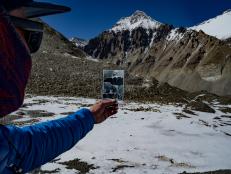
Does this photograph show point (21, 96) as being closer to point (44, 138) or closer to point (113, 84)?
point (44, 138)

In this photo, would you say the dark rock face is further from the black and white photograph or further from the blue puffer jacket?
the blue puffer jacket

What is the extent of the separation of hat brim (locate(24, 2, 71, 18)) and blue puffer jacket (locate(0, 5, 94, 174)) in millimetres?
188

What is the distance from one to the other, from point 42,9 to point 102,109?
2.72ft

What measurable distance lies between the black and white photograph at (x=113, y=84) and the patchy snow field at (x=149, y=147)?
17.1 feet

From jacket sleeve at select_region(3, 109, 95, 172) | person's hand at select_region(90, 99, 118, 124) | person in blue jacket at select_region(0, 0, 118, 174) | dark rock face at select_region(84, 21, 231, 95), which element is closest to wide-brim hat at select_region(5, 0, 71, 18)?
person in blue jacket at select_region(0, 0, 118, 174)

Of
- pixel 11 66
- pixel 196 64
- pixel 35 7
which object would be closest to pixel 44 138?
pixel 11 66

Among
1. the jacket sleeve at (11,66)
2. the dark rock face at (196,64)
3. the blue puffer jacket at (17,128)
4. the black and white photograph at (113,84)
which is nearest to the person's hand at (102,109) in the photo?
the blue puffer jacket at (17,128)

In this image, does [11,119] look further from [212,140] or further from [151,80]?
[151,80]

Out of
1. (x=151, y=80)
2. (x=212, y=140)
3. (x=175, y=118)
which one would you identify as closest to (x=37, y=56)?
(x=151, y=80)

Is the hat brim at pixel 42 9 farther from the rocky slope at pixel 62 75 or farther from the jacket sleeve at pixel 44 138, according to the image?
the rocky slope at pixel 62 75

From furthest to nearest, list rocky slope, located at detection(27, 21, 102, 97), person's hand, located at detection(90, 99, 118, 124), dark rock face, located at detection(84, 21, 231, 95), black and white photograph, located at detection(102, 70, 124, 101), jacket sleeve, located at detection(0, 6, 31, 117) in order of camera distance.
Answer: dark rock face, located at detection(84, 21, 231, 95) → rocky slope, located at detection(27, 21, 102, 97) → black and white photograph, located at detection(102, 70, 124, 101) → person's hand, located at detection(90, 99, 118, 124) → jacket sleeve, located at detection(0, 6, 31, 117)

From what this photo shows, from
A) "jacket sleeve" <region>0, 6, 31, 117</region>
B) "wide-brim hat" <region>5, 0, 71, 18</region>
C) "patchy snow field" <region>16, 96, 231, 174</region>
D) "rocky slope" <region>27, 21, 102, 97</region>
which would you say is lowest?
"patchy snow field" <region>16, 96, 231, 174</region>

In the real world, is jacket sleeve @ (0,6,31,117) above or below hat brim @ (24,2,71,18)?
below

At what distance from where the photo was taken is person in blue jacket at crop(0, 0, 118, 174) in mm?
1470
